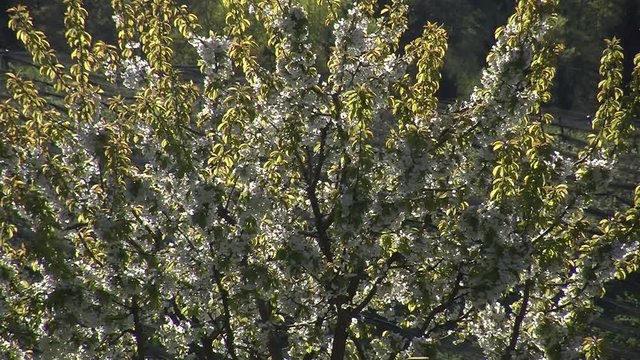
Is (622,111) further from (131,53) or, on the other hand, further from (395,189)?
(131,53)

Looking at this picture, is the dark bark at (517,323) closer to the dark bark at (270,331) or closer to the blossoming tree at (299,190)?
the blossoming tree at (299,190)

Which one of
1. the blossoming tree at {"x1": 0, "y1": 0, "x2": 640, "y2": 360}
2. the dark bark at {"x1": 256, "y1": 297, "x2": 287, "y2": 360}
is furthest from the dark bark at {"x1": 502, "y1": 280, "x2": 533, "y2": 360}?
the dark bark at {"x1": 256, "y1": 297, "x2": 287, "y2": 360}

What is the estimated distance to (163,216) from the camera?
7.64 meters

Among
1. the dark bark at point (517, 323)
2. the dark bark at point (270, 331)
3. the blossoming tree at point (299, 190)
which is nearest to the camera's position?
the blossoming tree at point (299, 190)

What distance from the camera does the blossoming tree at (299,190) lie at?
22.8 feet

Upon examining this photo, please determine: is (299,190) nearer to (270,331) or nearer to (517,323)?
(270,331)

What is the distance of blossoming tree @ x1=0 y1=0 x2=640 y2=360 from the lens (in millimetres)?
6957

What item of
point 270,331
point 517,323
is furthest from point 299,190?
point 517,323

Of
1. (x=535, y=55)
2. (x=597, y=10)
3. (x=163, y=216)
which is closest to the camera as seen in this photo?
(x=535, y=55)

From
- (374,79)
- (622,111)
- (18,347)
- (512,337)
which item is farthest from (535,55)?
(18,347)

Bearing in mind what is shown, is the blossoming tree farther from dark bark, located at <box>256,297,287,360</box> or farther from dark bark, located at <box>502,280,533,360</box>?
dark bark, located at <box>256,297,287,360</box>

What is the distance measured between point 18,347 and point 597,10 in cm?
5315

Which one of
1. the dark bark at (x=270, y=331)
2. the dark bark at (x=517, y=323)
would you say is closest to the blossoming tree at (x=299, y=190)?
the dark bark at (x=517, y=323)

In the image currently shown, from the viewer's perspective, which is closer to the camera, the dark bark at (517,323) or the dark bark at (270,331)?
the dark bark at (517,323)
